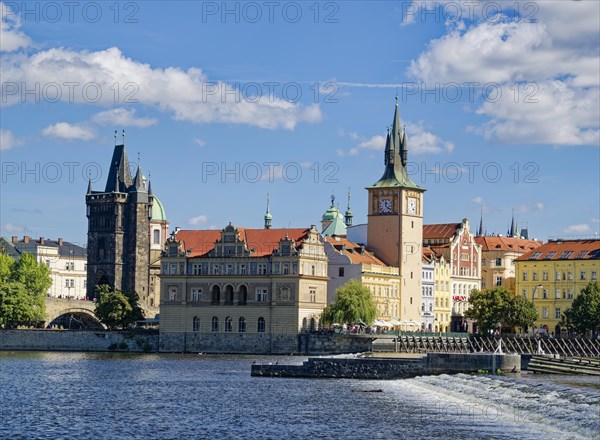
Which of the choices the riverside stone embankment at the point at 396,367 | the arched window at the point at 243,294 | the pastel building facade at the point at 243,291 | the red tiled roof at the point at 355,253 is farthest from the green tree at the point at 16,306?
the riverside stone embankment at the point at 396,367

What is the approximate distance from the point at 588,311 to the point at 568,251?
22.3 meters

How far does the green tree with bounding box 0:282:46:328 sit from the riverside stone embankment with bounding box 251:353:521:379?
225 feet

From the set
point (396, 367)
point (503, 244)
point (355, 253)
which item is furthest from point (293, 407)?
point (503, 244)

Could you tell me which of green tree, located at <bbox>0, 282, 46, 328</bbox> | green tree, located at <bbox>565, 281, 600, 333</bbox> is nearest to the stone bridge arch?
green tree, located at <bbox>0, 282, 46, 328</bbox>

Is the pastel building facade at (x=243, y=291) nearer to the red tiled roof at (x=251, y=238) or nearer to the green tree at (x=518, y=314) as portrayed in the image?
the red tiled roof at (x=251, y=238)

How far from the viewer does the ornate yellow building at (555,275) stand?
159m

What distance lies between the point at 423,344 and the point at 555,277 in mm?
33894

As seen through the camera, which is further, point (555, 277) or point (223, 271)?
point (555, 277)

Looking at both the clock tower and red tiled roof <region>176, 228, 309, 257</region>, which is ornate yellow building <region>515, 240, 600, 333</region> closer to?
the clock tower

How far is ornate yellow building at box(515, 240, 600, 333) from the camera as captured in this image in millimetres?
159375

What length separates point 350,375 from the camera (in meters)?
92.9

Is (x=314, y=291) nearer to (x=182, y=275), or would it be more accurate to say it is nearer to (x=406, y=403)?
(x=182, y=275)

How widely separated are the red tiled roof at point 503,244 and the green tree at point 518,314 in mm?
38814

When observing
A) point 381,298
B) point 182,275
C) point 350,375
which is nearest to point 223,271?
point 182,275
